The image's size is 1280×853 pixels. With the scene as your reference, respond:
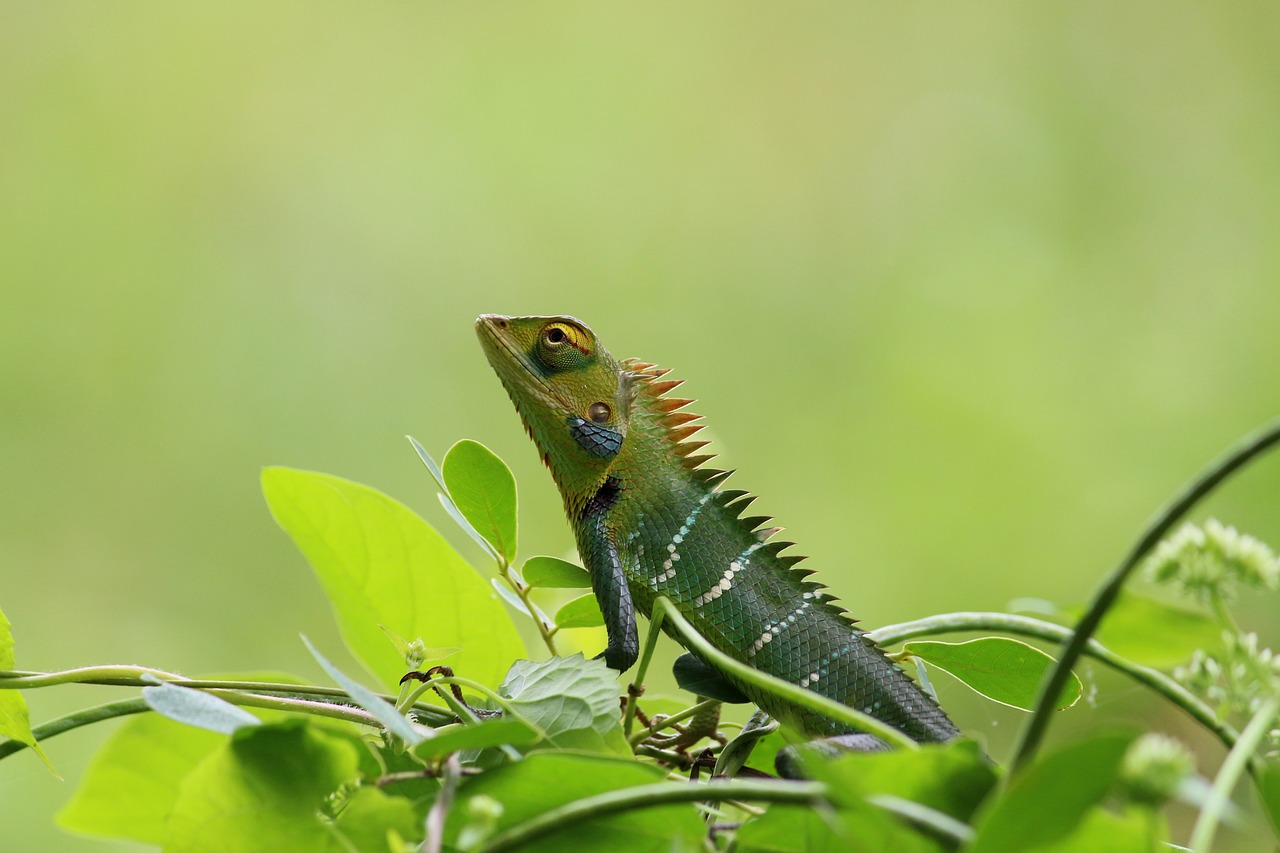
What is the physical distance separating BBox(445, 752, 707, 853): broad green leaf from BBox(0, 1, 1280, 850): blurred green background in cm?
282

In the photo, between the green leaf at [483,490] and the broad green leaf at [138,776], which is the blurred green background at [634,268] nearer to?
the broad green leaf at [138,776]

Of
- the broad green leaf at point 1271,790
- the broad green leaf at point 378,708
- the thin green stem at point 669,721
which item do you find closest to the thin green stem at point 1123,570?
the broad green leaf at point 1271,790

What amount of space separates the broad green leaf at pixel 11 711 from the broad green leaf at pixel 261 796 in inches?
9.4

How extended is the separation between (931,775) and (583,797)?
0.50ft

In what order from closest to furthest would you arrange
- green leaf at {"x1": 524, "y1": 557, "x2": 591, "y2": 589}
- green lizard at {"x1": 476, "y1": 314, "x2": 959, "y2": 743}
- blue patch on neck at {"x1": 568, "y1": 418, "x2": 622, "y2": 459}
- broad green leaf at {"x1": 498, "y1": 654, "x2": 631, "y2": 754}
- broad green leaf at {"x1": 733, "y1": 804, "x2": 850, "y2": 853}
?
1. broad green leaf at {"x1": 733, "y1": 804, "x2": 850, "y2": 853}
2. broad green leaf at {"x1": 498, "y1": 654, "x2": 631, "y2": 754}
3. green leaf at {"x1": 524, "y1": 557, "x2": 591, "y2": 589}
4. green lizard at {"x1": 476, "y1": 314, "x2": 959, "y2": 743}
5. blue patch on neck at {"x1": 568, "y1": 418, "x2": 622, "y2": 459}

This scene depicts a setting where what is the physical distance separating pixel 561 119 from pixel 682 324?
96cm

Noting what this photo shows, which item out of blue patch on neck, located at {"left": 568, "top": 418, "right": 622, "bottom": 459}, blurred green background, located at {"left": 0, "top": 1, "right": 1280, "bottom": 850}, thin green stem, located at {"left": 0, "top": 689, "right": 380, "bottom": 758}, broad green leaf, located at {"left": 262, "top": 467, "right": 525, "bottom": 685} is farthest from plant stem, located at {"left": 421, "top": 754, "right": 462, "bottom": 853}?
blurred green background, located at {"left": 0, "top": 1, "right": 1280, "bottom": 850}

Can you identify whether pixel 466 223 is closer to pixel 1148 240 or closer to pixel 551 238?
pixel 551 238

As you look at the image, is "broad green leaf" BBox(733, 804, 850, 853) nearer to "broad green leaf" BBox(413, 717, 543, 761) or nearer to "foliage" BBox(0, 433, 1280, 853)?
"foliage" BBox(0, 433, 1280, 853)

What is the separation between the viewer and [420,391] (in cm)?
361

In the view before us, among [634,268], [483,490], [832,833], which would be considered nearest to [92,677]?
[483,490]

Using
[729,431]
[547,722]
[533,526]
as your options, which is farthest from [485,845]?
[729,431]

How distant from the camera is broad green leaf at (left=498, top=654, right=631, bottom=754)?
0.57 meters

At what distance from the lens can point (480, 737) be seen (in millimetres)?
444
